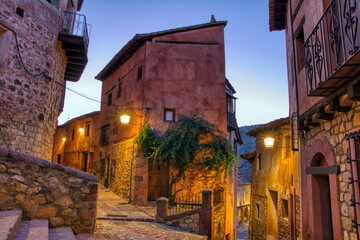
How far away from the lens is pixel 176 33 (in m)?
14.1

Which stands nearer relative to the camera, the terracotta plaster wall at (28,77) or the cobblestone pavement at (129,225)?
the cobblestone pavement at (129,225)

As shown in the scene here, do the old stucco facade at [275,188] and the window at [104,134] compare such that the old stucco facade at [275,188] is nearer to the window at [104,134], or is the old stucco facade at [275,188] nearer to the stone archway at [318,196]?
the stone archway at [318,196]

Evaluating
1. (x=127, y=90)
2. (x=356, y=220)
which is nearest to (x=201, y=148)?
(x=127, y=90)

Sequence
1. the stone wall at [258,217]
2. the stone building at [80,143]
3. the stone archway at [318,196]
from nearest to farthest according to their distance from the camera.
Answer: the stone archway at [318,196], the stone wall at [258,217], the stone building at [80,143]

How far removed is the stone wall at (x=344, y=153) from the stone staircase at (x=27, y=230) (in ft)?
13.9

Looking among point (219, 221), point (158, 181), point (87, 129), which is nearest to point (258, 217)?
point (219, 221)

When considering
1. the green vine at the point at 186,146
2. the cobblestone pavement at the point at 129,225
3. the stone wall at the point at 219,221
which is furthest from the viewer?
the green vine at the point at 186,146

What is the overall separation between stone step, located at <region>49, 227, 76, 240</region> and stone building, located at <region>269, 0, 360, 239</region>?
4.25m

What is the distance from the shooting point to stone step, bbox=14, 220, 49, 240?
3.87 meters

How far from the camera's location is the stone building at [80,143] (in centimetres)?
2012

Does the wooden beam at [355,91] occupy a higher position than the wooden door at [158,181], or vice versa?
the wooden beam at [355,91]

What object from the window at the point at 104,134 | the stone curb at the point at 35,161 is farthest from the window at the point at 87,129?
the stone curb at the point at 35,161

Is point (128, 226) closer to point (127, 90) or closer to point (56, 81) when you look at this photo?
point (56, 81)

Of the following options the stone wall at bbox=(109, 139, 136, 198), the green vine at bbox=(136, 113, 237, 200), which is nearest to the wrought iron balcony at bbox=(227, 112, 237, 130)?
the green vine at bbox=(136, 113, 237, 200)
